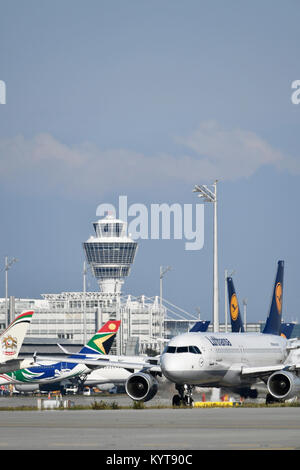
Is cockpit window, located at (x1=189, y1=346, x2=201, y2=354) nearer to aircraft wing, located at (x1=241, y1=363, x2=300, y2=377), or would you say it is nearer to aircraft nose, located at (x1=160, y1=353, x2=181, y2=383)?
aircraft nose, located at (x1=160, y1=353, x2=181, y2=383)

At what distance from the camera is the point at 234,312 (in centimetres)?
8881

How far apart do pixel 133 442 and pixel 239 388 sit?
1358 inches

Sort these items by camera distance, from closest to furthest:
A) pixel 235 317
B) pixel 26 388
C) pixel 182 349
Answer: pixel 182 349, pixel 235 317, pixel 26 388

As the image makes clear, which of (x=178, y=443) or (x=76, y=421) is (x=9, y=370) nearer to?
(x=76, y=421)

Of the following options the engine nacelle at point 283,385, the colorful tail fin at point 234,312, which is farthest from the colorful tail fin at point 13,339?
the colorful tail fin at point 234,312

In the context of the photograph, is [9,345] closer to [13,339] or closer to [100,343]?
[13,339]

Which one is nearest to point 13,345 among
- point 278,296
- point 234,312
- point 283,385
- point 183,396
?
point 183,396

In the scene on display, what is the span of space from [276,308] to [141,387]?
22579 millimetres

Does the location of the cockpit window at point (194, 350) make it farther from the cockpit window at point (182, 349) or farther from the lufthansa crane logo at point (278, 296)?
the lufthansa crane logo at point (278, 296)

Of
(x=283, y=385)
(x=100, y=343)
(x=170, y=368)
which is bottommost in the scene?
(x=283, y=385)

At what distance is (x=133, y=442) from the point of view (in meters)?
24.4

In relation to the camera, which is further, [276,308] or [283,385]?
[276,308]

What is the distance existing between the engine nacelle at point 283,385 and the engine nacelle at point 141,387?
6460 mm
